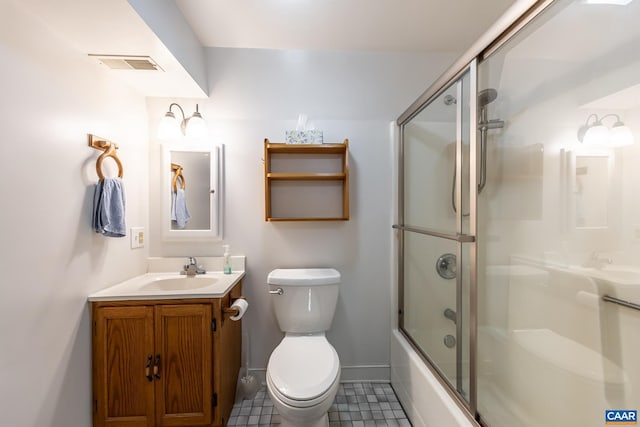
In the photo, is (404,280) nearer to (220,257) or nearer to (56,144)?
(220,257)

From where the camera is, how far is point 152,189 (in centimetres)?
194

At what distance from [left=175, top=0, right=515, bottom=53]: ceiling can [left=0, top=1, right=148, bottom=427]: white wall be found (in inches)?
28.2

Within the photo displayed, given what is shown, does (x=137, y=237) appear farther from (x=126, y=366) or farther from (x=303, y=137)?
(x=303, y=137)

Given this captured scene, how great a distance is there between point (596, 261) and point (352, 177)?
132cm

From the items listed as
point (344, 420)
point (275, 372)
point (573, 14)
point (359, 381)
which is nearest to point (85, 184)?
point (275, 372)

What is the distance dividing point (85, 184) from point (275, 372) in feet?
4.30

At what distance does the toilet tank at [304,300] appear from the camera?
1748 millimetres

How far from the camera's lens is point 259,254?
77.7 inches

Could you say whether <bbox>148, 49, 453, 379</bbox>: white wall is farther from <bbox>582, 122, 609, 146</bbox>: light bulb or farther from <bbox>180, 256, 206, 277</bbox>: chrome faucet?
<bbox>582, 122, 609, 146</bbox>: light bulb

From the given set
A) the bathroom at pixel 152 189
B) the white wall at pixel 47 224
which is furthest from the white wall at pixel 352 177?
the white wall at pixel 47 224

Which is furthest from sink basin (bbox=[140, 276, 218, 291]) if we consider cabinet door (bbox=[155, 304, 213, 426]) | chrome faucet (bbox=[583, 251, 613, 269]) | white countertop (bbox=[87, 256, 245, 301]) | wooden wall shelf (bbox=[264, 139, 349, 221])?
chrome faucet (bbox=[583, 251, 613, 269])

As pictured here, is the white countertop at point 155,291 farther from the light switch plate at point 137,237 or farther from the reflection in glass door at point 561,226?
Answer: the reflection in glass door at point 561,226

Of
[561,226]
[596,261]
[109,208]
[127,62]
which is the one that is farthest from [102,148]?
[596,261]

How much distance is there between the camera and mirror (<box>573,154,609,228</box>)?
3.70 ft
